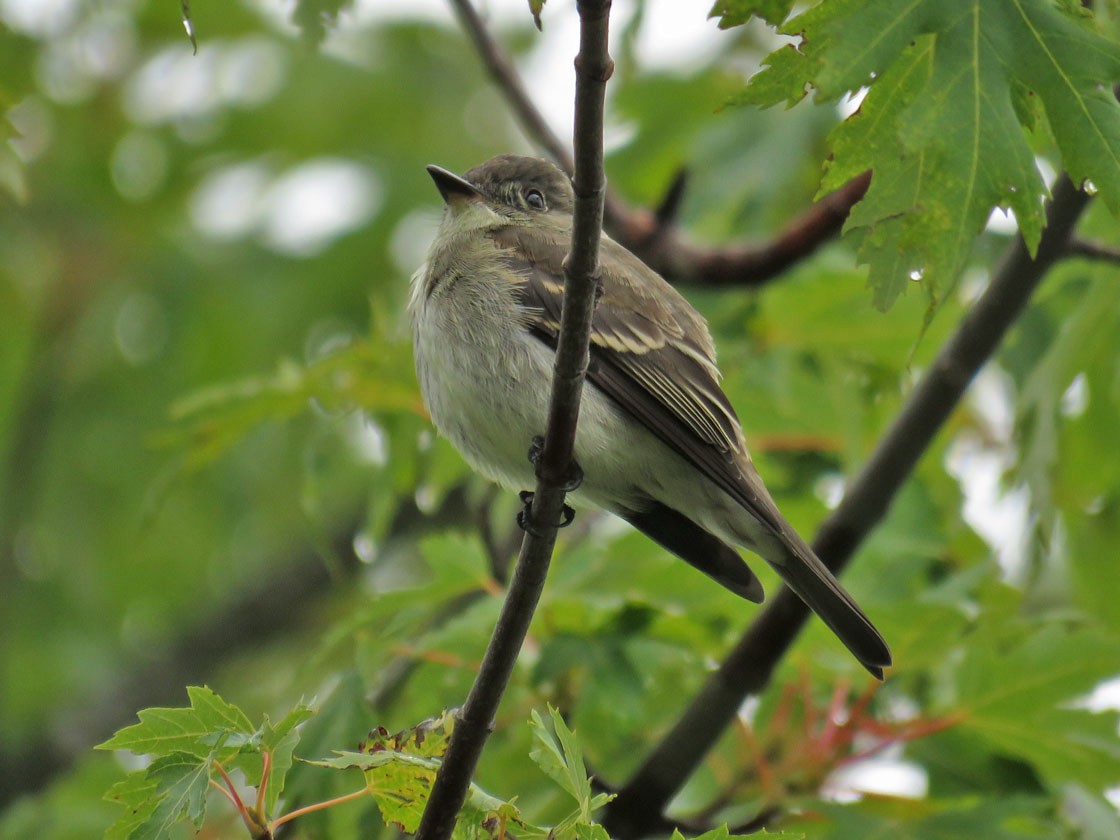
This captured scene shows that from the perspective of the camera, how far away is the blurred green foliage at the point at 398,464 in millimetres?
4172

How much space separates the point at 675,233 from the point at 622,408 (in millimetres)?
1584

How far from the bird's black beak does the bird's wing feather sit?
30cm

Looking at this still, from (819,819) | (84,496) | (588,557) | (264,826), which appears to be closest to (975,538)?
(819,819)

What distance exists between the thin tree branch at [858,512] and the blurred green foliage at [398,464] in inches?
6.2

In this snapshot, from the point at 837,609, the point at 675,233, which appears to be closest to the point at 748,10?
the point at 837,609

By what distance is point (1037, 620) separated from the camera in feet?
13.8

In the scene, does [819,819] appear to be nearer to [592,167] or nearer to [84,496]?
[592,167]

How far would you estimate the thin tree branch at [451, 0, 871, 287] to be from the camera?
4969 millimetres

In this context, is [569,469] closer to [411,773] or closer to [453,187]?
[411,773]

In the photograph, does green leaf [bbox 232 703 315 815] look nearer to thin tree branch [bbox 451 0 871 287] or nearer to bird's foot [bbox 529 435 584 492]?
bird's foot [bbox 529 435 584 492]

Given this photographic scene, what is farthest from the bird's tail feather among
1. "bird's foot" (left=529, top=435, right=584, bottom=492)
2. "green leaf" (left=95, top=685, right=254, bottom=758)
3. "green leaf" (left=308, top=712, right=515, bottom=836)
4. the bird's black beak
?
"green leaf" (left=95, top=685, right=254, bottom=758)

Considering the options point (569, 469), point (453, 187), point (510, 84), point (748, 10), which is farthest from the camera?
point (510, 84)

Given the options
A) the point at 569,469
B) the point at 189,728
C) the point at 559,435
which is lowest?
the point at 189,728

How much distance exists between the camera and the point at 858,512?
4422mm
